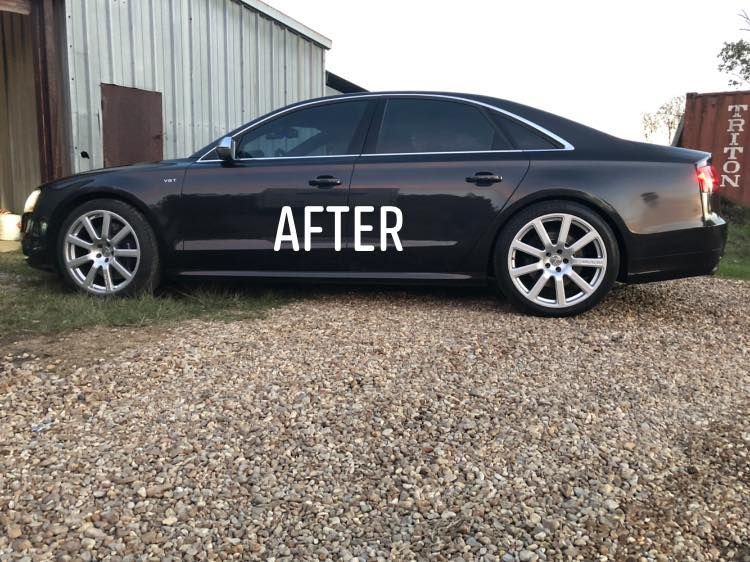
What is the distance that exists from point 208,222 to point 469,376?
2.28 meters

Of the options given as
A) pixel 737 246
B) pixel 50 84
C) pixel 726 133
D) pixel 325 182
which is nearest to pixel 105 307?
pixel 325 182

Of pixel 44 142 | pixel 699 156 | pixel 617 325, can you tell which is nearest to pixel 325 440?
pixel 617 325

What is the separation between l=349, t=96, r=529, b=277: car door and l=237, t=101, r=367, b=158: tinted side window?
0.20m

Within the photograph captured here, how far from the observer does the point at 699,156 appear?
415 centimetres

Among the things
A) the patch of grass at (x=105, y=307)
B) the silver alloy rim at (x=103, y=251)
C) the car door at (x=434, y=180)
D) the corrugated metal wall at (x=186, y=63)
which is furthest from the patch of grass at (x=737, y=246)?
the corrugated metal wall at (x=186, y=63)

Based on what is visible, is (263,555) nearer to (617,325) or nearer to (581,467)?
(581,467)

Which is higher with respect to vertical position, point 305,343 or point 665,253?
point 665,253

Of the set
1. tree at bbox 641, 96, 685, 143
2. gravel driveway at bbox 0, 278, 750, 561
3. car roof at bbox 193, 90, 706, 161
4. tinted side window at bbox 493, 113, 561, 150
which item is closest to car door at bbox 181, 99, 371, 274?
car roof at bbox 193, 90, 706, 161

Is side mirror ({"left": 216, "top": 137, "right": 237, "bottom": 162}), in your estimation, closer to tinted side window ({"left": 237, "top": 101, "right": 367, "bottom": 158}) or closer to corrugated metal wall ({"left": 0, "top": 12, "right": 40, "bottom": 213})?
tinted side window ({"left": 237, "top": 101, "right": 367, "bottom": 158})

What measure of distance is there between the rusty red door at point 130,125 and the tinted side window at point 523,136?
5.59 m

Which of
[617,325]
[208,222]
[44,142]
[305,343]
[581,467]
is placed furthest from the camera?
[44,142]

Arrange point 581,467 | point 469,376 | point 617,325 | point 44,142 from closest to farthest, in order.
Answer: point 581,467 → point 469,376 → point 617,325 → point 44,142

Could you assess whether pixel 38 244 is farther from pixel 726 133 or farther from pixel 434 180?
pixel 726 133

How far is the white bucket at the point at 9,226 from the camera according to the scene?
26.7 feet
